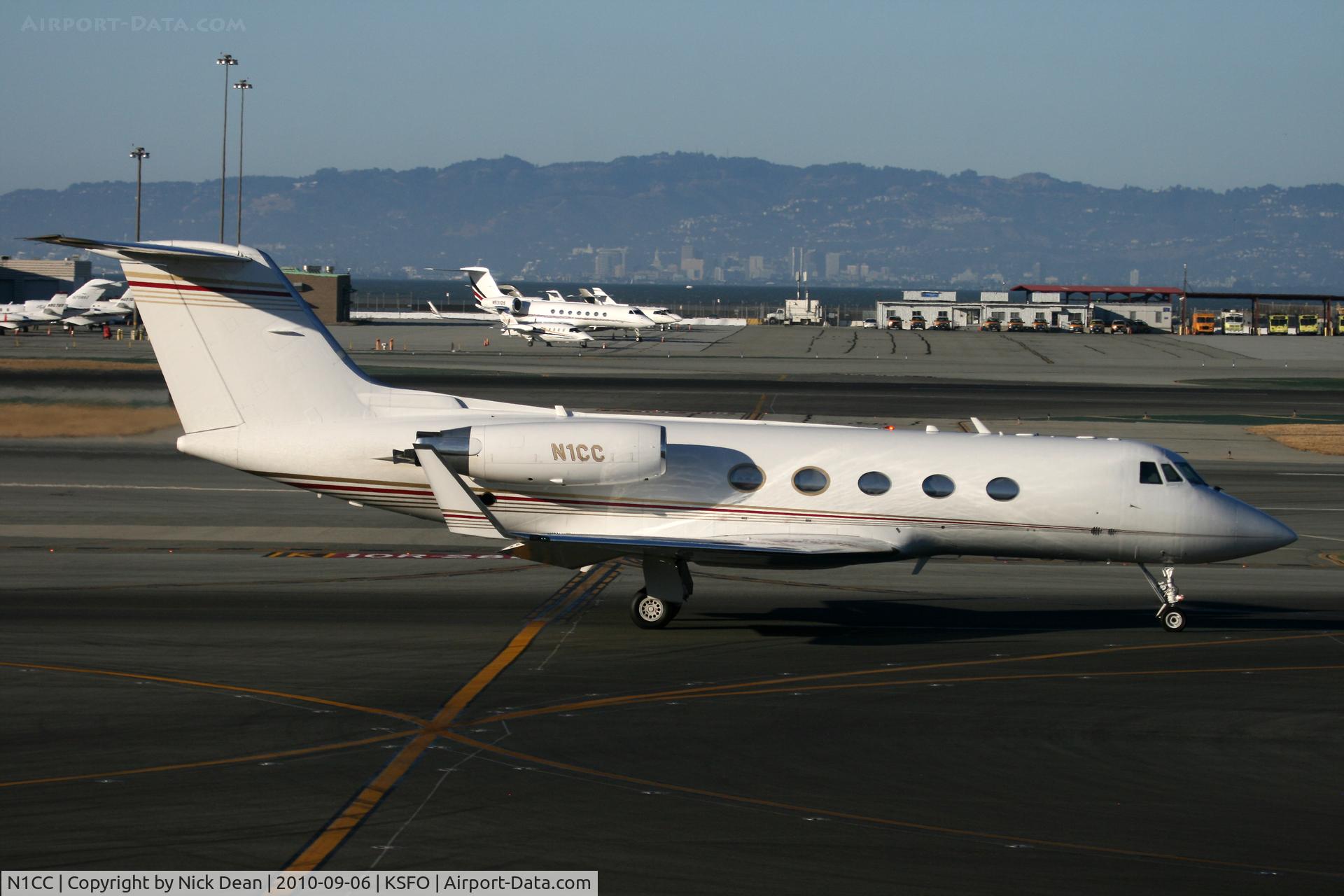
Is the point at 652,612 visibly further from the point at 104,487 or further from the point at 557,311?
the point at 557,311

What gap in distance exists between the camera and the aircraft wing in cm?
1878

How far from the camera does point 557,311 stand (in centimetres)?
10150

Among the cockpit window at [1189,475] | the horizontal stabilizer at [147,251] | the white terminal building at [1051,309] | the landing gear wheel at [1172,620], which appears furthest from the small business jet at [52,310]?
the landing gear wheel at [1172,620]

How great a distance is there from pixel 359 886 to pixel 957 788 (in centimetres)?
599

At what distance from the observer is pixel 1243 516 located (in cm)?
2062

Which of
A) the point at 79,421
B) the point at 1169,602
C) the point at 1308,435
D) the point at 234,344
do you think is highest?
the point at 234,344

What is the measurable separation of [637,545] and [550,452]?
190 centimetres

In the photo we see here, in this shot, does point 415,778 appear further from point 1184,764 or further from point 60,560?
point 60,560

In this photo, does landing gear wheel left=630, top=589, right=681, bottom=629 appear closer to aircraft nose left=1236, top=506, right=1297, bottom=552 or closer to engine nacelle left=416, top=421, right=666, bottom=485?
engine nacelle left=416, top=421, right=666, bottom=485

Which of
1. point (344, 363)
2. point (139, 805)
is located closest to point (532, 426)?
point (344, 363)

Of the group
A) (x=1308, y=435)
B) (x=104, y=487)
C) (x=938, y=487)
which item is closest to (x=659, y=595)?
(x=938, y=487)

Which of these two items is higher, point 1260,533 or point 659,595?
point 1260,533

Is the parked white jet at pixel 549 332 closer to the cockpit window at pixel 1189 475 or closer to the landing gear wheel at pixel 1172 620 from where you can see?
the cockpit window at pixel 1189 475

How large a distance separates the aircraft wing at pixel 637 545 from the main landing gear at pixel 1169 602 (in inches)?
170
